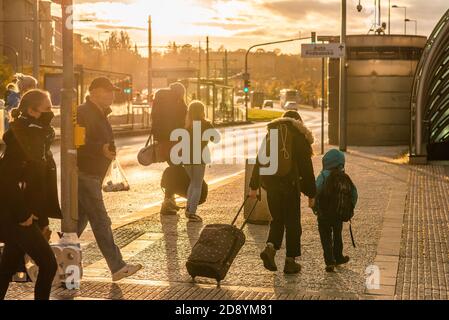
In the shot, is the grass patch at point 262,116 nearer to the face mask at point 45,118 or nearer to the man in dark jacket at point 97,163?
the man in dark jacket at point 97,163

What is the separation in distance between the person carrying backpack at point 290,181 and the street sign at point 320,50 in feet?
45.8

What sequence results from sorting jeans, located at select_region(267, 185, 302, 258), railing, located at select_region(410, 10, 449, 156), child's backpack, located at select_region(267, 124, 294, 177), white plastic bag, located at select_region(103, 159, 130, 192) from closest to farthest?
child's backpack, located at select_region(267, 124, 294, 177)
jeans, located at select_region(267, 185, 302, 258)
white plastic bag, located at select_region(103, 159, 130, 192)
railing, located at select_region(410, 10, 449, 156)

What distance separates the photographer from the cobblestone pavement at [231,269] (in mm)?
6641

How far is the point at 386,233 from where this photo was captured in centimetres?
977

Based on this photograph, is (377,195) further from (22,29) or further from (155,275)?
(22,29)

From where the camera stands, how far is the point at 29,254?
5594mm

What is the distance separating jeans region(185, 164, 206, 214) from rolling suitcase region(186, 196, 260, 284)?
3.39 meters

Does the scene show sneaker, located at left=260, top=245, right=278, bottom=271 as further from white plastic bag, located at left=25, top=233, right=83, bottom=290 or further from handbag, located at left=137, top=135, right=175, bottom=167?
handbag, located at left=137, top=135, right=175, bottom=167

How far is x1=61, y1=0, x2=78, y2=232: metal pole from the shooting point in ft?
22.1

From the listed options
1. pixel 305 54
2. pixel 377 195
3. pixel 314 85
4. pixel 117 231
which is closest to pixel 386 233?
pixel 117 231

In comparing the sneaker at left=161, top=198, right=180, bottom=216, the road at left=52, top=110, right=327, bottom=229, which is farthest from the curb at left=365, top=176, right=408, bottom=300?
the road at left=52, top=110, right=327, bottom=229

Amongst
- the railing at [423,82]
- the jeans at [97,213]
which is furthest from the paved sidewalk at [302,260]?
the railing at [423,82]

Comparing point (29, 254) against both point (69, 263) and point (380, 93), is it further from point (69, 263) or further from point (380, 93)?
point (380, 93)
